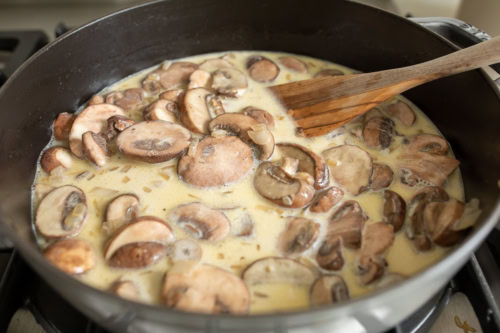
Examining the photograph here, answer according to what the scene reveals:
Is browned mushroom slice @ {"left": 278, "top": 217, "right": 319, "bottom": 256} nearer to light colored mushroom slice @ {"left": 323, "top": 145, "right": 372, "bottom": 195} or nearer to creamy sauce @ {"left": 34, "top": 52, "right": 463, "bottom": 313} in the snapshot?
creamy sauce @ {"left": 34, "top": 52, "right": 463, "bottom": 313}

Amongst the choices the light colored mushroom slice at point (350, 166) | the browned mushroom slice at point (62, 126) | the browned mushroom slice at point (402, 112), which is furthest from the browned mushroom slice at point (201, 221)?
the browned mushroom slice at point (402, 112)

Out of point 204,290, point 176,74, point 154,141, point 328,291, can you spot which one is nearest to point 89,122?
point 154,141

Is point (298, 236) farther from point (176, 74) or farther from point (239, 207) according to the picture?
point (176, 74)

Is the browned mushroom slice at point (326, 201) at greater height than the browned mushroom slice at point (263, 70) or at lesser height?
lesser

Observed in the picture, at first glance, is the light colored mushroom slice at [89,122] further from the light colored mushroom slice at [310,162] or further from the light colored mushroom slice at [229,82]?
the light colored mushroom slice at [310,162]

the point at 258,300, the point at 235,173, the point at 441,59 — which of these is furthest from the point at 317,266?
the point at 441,59

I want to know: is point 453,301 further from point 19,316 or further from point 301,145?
point 19,316

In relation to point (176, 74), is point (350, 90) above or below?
above
